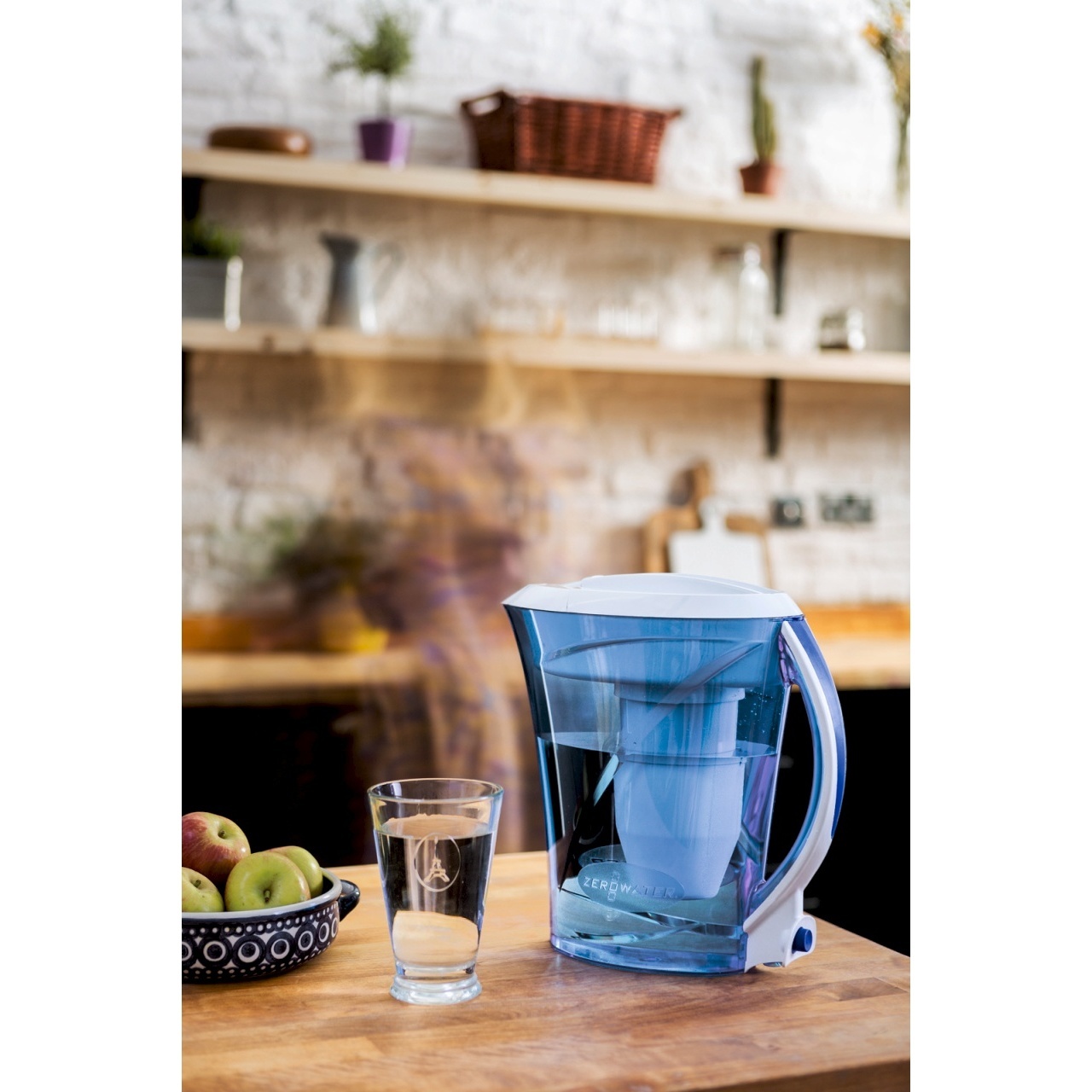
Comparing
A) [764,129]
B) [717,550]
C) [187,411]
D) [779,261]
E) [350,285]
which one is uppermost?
[764,129]

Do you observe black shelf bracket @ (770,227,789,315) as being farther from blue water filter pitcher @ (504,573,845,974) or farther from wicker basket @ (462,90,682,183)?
blue water filter pitcher @ (504,573,845,974)

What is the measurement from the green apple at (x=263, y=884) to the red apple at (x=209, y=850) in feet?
0.05

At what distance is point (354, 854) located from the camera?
2.40m

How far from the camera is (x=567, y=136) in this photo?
264 cm

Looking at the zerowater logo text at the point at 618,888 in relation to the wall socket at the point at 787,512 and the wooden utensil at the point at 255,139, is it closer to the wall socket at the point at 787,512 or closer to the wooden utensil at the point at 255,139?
the wooden utensil at the point at 255,139

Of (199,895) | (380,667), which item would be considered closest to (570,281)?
(380,667)

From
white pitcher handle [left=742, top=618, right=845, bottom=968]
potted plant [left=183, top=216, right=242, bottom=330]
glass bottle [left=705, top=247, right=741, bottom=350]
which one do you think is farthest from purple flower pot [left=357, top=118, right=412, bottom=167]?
white pitcher handle [left=742, top=618, right=845, bottom=968]

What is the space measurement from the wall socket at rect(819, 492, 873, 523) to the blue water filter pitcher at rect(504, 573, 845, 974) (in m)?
2.27

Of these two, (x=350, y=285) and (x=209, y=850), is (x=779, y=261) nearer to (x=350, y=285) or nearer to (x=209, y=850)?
(x=350, y=285)

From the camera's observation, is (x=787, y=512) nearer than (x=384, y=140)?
No

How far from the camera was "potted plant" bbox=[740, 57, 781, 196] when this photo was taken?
2873 millimetres

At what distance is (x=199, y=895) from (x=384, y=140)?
2.06m

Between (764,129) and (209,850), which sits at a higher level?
(764,129)
